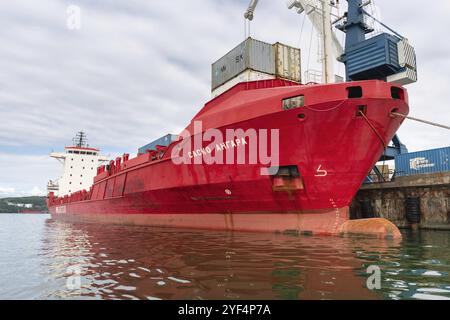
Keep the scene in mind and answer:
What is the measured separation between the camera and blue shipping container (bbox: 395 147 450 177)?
1769 centimetres

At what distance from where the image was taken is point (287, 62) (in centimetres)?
1788

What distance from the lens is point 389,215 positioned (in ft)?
60.7

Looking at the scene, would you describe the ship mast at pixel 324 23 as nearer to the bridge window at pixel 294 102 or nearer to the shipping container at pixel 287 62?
the shipping container at pixel 287 62

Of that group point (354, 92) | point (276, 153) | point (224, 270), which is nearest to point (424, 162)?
point (354, 92)

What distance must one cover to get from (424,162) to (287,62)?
10.2m

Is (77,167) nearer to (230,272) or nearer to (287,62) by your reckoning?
(287,62)

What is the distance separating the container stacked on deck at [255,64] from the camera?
16.5 metres

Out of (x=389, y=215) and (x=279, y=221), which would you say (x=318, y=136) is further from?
(x=389, y=215)

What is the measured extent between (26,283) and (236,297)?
3.87 meters

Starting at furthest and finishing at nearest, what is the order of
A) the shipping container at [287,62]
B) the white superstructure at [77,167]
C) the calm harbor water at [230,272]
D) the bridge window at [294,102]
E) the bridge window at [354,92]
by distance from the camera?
the white superstructure at [77,167] → the shipping container at [287,62] → the bridge window at [294,102] → the bridge window at [354,92] → the calm harbor water at [230,272]

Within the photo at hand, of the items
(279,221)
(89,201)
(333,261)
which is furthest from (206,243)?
(89,201)

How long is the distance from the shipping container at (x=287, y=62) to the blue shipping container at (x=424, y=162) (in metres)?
8.68

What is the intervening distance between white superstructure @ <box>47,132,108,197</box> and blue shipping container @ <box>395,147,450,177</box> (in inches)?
1406

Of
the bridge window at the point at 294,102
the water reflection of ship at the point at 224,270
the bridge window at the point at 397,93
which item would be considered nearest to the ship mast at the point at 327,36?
the bridge window at the point at 397,93
